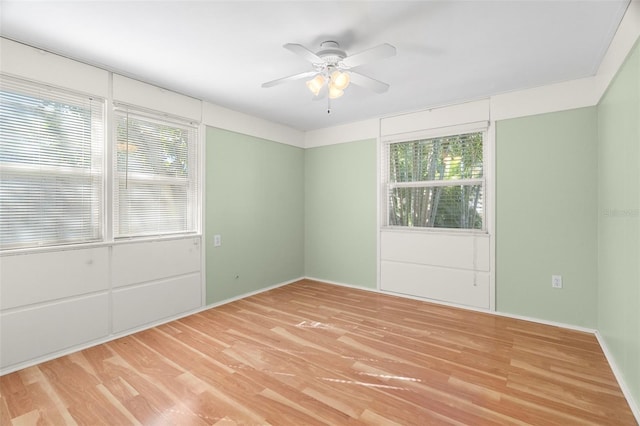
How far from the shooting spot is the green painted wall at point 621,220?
179cm

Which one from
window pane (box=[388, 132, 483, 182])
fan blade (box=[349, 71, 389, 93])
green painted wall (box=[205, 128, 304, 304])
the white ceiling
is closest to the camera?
the white ceiling

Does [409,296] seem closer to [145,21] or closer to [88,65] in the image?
[145,21]

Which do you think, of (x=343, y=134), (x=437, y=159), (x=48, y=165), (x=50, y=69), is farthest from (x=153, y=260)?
(x=437, y=159)

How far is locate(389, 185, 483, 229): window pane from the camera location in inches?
145

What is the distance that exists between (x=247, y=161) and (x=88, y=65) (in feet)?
6.31

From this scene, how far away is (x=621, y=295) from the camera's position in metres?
2.09

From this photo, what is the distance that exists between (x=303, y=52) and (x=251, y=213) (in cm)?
260

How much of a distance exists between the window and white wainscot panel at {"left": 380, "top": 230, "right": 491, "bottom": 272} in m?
0.16

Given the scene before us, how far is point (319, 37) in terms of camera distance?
2221 mm

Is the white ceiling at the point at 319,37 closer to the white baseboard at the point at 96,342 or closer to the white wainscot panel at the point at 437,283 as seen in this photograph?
the white wainscot panel at the point at 437,283

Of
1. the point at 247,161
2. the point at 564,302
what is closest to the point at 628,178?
the point at 564,302

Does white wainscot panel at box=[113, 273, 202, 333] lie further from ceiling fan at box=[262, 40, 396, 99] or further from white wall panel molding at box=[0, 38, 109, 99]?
ceiling fan at box=[262, 40, 396, 99]

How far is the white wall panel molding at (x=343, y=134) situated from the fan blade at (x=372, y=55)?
2187 mm

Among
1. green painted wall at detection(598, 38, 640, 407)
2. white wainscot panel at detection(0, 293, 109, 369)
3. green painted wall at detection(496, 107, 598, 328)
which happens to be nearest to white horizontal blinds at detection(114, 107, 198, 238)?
white wainscot panel at detection(0, 293, 109, 369)
